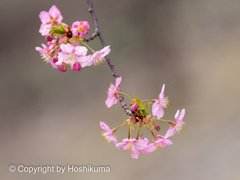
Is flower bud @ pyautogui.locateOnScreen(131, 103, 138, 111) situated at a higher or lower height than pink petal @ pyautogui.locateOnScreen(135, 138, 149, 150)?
higher

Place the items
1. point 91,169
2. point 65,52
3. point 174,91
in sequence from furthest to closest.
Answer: point 174,91
point 91,169
point 65,52

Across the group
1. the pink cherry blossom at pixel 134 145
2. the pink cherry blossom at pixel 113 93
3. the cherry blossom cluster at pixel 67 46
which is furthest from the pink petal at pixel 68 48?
the pink cherry blossom at pixel 134 145

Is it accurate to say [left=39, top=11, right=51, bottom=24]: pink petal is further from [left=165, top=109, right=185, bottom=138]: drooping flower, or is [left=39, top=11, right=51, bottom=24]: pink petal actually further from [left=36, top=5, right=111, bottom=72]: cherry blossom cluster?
[left=165, top=109, right=185, bottom=138]: drooping flower

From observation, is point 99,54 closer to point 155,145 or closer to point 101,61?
point 101,61

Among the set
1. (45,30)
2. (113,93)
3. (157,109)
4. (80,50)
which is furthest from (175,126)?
(45,30)

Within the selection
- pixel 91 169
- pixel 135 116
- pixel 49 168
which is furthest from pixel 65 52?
pixel 49 168

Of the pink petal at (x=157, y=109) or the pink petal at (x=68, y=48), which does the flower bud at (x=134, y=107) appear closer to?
the pink petal at (x=157, y=109)

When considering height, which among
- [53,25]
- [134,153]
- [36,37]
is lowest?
[134,153]

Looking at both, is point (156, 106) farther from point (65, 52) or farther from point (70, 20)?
point (70, 20)

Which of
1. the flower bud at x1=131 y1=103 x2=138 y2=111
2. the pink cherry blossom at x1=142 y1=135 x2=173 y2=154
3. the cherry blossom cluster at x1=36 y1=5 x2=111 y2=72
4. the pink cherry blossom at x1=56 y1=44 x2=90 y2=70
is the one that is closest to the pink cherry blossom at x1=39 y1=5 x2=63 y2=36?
the cherry blossom cluster at x1=36 y1=5 x2=111 y2=72
